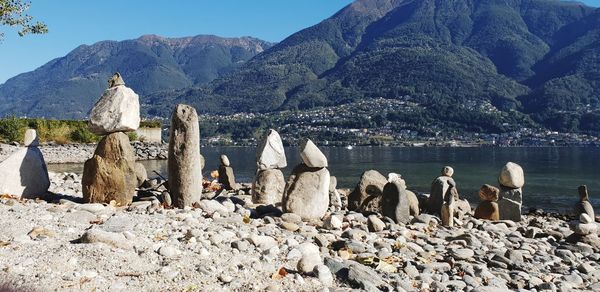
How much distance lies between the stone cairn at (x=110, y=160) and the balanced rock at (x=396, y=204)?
22.9 feet

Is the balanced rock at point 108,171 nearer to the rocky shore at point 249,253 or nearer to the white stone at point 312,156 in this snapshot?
the rocky shore at point 249,253

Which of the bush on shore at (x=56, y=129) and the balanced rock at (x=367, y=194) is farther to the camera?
the bush on shore at (x=56, y=129)

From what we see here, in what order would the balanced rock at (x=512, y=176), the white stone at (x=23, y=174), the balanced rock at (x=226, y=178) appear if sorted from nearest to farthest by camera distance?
the white stone at (x=23, y=174)
the balanced rock at (x=512, y=176)
the balanced rock at (x=226, y=178)

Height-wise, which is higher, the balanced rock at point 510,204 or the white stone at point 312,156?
the white stone at point 312,156

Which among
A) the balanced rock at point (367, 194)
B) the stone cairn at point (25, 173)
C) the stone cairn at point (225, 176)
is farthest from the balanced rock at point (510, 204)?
the stone cairn at point (25, 173)

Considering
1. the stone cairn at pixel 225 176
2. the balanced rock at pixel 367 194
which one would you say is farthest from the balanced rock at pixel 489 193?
the stone cairn at pixel 225 176

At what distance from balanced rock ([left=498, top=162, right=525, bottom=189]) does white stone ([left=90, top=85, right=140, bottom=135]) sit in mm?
12184

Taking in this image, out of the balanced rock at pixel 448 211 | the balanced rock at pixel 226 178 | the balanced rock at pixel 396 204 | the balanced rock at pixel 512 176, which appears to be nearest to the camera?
the balanced rock at pixel 396 204

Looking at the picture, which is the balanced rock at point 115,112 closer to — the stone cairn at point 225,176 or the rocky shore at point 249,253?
the rocky shore at point 249,253

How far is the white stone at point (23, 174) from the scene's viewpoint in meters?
13.3

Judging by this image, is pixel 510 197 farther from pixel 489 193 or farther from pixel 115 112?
pixel 115 112

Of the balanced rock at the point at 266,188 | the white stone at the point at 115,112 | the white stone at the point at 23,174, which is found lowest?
the balanced rock at the point at 266,188

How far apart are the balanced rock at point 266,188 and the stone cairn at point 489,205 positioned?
7.63 metres

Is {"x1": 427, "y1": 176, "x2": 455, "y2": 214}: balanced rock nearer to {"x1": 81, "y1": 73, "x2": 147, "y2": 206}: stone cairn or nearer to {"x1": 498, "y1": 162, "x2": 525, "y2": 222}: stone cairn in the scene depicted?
{"x1": 498, "y1": 162, "x2": 525, "y2": 222}: stone cairn
